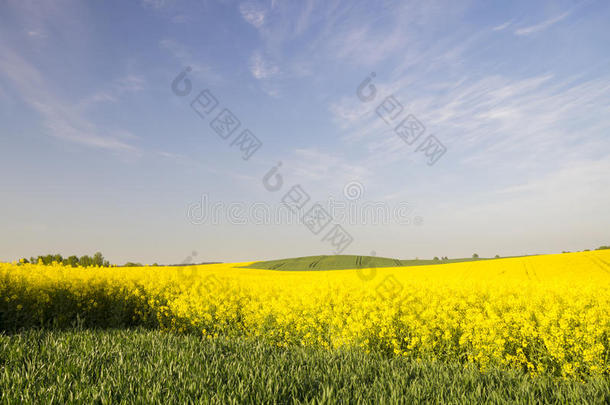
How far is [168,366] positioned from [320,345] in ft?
11.0

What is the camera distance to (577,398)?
3354mm

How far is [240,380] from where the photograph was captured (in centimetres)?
363

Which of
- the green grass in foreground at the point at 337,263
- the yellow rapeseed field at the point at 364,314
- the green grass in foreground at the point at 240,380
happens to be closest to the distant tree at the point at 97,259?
the green grass in foreground at the point at 337,263

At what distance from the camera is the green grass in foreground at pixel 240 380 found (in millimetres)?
3184

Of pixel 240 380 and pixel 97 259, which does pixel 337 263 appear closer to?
pixel 97 259

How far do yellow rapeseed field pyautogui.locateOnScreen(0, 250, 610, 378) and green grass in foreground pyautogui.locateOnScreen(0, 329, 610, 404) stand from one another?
5.82ft

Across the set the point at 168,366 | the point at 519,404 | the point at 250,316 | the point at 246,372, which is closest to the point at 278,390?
the point at 246,372

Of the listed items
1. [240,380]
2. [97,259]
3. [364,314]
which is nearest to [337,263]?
[97,259]

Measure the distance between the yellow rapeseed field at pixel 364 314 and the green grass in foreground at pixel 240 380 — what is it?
177 centimetres

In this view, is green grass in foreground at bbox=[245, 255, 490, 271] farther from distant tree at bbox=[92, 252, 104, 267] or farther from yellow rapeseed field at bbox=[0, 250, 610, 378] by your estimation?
yellow rapeseed field at bbox=[0, 250, 610, 378]

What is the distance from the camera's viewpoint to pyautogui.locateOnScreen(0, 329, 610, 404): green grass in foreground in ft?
10.4

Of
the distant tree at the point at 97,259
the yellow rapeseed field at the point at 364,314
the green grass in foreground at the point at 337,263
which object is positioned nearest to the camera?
the yellow rapeseed field at the point at 364,314

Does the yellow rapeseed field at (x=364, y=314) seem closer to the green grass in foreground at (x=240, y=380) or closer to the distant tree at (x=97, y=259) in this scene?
the green grass in foreground at (x=240, y=380)

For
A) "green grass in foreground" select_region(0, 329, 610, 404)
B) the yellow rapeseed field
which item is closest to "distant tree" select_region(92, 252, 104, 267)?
the yellow rapeseed field
